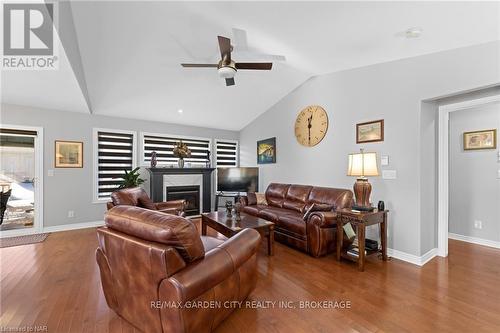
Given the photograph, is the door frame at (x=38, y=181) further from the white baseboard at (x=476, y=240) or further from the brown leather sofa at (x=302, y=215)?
the white baseboard at (x=476, y=240)

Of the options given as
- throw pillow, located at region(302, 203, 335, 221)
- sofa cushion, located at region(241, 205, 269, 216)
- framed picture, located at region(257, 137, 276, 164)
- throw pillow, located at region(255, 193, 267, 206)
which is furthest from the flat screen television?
throw pillow, located at region(302, 203, 335, 221)

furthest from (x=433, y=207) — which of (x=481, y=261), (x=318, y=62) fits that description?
(x=318, y=62)

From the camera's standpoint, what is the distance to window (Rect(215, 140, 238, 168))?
6508 mm

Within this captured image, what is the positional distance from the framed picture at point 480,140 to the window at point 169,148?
543 centimetres

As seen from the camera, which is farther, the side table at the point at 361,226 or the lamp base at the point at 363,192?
the lamp base at the point at 363,192

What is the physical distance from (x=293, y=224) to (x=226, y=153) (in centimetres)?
375

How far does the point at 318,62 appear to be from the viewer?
3.62 metres

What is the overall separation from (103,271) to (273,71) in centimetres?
385

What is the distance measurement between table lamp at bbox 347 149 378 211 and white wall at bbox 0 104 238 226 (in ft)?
15.9

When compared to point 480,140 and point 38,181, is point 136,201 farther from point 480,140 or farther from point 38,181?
point 480,140

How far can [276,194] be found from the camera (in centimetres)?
479

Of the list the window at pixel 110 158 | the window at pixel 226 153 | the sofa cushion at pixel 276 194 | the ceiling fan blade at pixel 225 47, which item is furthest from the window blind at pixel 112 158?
the ceiling fan blade at pixel 225 47

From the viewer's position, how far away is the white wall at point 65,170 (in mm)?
4168

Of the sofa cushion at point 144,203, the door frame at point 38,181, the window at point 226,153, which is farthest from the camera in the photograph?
the window at point 226,153
